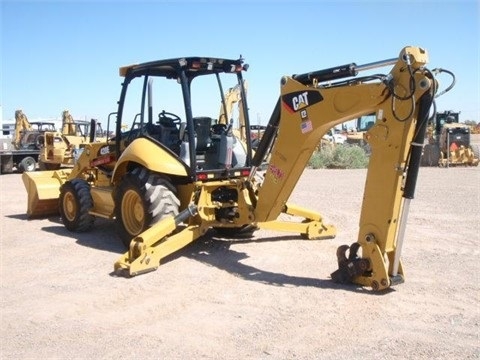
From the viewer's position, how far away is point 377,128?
16.8ft

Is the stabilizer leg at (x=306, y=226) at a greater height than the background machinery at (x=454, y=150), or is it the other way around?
the background machinery at (x=454, y=150)

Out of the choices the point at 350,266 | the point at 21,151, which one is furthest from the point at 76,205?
the point at 21,151

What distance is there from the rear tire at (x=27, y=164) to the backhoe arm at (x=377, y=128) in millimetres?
19195

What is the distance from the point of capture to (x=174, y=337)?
4.28 metres

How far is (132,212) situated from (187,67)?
212 cm

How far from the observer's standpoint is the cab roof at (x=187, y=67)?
693 cm

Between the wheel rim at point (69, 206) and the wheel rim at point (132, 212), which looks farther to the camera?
the wheel rim at point (69, 206)

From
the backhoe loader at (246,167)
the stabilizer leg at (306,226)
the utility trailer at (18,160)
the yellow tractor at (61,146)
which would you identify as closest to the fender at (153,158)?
the backhoe loader at (246,167)

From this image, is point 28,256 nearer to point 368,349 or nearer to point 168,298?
point 168,298

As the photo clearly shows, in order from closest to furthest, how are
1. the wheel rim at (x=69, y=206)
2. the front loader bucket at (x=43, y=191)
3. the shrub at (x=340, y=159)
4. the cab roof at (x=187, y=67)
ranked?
the cab roof at (x=187, y=67) → the wheel rim at (x=69, y=206) → the front loader bucket at (x=43, y=191) → the shrub at (x=340, y=159)

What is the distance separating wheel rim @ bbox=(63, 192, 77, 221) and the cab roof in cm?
228

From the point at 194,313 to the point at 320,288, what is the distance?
135 centimetres

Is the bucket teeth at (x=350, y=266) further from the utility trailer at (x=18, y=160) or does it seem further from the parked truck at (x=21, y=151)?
the utility trailer at (x=18, y=160)

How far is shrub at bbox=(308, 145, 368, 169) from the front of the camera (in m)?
21.8
